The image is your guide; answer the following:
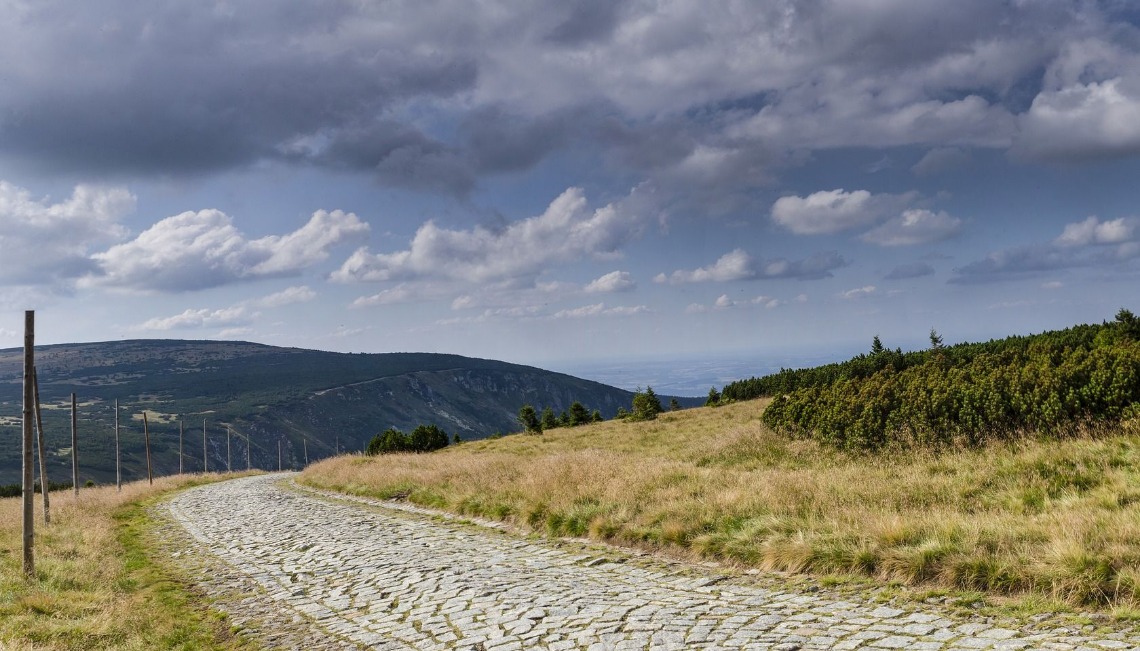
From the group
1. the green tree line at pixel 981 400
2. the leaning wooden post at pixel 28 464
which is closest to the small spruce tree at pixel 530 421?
the green tree line at pixel 981 400

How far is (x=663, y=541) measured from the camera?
1177 centimetres

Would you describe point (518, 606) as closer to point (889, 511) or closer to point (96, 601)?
point (889, 511)

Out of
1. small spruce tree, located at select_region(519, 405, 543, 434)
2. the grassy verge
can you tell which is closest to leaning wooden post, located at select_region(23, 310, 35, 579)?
the grassy verge

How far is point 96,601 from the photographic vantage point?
10398mm

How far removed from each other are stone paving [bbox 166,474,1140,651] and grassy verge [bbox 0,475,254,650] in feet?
2.12

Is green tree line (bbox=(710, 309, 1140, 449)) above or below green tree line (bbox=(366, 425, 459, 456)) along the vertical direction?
above

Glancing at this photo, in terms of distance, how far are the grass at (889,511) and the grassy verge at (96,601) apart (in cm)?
670

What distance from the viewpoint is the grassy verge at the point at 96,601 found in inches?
328

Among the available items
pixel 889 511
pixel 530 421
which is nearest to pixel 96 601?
pixel 889 511

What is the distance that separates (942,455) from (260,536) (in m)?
16.5

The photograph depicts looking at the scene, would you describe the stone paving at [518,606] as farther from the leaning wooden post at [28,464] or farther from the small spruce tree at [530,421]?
the small spruce tree at [530,421]

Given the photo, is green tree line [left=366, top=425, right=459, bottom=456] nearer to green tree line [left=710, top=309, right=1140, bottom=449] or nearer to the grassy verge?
green tree line [left=710, top=309, right=1140, bottom=449]

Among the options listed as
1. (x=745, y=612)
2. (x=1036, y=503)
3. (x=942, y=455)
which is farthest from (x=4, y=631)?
(x=942, y=455)

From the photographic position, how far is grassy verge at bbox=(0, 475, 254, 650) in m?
8.34
